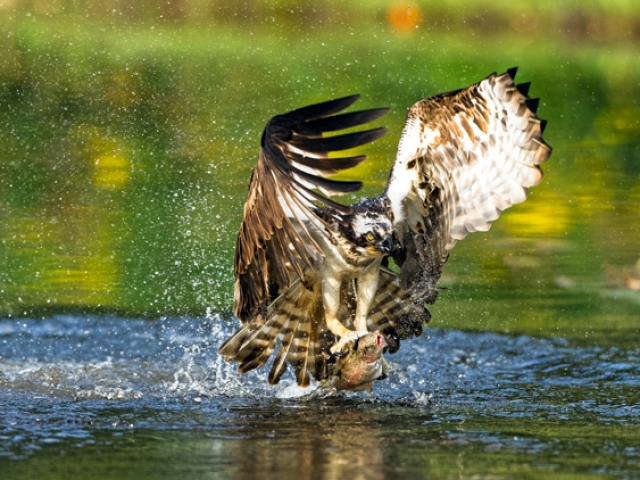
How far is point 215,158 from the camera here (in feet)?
43.3

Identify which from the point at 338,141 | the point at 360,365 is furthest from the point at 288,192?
the point at 360,365

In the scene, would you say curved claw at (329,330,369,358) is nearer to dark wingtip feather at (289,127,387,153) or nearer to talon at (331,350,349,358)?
talon at (331,350,349,358)

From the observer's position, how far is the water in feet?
18.8

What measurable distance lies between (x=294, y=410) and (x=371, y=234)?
0.98 metres

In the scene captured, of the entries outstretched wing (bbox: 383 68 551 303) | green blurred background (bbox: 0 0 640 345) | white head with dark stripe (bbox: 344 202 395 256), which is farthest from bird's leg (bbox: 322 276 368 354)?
green blurred background (bbox: 0 0 640 345)

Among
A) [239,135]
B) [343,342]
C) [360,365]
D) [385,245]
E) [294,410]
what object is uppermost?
[239,135]

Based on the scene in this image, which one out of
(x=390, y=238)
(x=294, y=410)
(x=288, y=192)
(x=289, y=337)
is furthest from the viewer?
(x=289, y=337)

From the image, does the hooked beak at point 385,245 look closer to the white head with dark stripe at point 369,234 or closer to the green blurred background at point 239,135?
the white head with dark stripe at point 369,234

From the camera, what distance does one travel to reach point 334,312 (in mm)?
7152

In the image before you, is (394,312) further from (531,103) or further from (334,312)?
(531,103)

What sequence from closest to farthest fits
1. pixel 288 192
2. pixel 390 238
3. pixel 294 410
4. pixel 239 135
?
pixel 288 192, pixel 294 410, pixel 390 238, pixel 239 135

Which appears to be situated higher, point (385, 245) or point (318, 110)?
point (318, 110)

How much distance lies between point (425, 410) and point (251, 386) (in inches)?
45.7

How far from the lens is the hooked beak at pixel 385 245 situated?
6879mm
